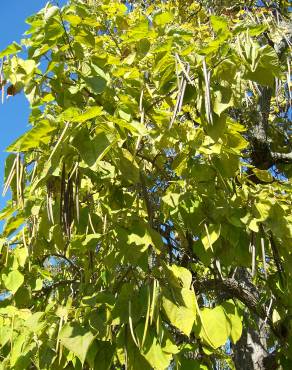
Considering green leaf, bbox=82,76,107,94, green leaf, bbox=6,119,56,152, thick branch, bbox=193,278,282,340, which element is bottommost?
thick branch, bbox=193,278,282,340

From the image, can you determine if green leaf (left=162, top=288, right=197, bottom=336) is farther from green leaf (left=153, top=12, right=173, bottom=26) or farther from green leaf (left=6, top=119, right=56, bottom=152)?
green leaf (left=153, top=12, right=173, bottom=26)

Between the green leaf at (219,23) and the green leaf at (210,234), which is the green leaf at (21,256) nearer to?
the green leaf at (210,234)

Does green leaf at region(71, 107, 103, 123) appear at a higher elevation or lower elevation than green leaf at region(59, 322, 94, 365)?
higher

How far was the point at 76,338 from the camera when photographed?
1237 mm

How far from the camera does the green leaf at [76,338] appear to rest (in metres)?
1.20

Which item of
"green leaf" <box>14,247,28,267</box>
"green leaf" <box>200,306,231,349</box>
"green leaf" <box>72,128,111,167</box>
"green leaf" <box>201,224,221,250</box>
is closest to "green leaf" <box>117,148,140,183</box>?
"green leaf" <box>72,128,111,167</box>

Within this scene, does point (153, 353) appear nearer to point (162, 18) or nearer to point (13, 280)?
point (13, 280)

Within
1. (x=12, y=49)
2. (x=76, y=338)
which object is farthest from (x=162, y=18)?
(x=76, y=338)

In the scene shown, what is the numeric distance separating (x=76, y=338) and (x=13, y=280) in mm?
540

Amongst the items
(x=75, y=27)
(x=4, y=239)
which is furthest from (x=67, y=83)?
(x=4, y=239)

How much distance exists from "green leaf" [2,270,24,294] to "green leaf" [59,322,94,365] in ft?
1.52

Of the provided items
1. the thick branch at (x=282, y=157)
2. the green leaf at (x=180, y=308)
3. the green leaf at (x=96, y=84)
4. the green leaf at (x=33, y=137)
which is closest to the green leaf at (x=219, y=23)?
the green leaf at (x=96, y=84)

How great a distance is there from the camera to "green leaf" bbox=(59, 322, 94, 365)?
120 cm

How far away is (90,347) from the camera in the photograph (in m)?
1.30
